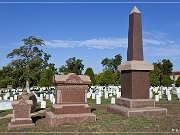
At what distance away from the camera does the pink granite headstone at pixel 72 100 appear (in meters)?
11.6

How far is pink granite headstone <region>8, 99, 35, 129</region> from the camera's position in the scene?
1067 centimetres

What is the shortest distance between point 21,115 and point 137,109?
5535 millimetres

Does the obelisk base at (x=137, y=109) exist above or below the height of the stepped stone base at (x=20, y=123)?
above

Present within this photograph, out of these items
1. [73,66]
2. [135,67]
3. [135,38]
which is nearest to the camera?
[135,67]

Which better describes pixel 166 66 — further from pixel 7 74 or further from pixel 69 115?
pixel 69 115

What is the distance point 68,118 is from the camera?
11359 mm

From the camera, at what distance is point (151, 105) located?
43.8 ft

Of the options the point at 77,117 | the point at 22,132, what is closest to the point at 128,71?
the point at 77,117

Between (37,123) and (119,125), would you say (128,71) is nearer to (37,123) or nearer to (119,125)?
(119,125)

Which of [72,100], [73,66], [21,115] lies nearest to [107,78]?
[73,66]

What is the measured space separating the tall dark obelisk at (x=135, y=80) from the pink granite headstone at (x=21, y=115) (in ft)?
15.0

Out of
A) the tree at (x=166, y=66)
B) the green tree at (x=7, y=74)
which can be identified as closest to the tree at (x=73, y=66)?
the green tree at (x=7, y=74)

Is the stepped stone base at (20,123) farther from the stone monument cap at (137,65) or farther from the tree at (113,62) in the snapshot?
the tree at (113,62)

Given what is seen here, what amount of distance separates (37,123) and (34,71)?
1694cm
